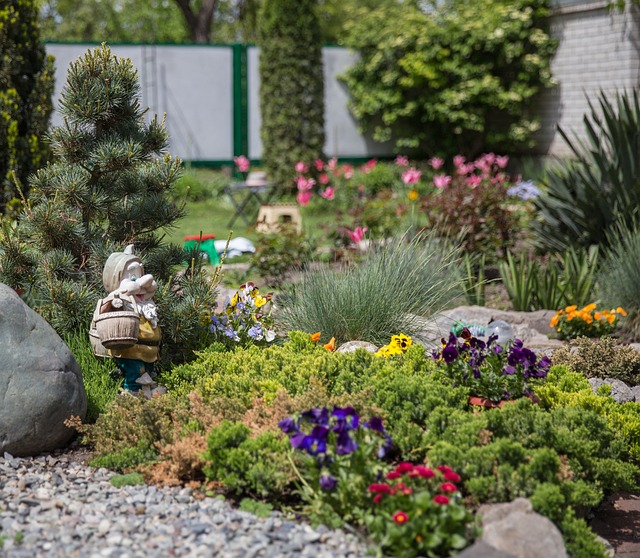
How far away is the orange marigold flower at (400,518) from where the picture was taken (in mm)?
2812

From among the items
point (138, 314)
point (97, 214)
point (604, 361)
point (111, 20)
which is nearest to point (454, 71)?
point (604, 361)

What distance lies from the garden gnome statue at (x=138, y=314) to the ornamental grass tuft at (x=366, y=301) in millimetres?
1266

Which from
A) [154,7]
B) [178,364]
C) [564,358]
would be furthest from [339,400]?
[154,7]

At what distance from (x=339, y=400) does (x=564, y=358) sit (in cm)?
188

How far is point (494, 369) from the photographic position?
3.94m

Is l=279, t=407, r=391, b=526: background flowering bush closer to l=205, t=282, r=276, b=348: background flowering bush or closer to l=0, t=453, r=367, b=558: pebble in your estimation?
l=0, t=453, r=367, b=558: pebble

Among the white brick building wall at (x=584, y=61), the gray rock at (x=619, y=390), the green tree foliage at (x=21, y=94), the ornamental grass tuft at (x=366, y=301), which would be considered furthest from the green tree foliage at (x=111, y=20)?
the gray rock at (x=619, y=390)

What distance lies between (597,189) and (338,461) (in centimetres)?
494

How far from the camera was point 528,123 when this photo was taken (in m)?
14.1

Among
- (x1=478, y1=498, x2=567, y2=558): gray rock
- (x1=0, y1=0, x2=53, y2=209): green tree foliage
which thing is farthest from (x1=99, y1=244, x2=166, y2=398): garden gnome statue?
(x1=0, y1=0, x2=53, y2=209): green tree foliage

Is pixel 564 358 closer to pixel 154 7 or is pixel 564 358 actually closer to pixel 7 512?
pixel 7 512

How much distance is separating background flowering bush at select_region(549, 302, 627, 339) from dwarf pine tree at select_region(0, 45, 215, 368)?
2584 mm

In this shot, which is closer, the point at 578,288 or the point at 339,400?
the point at 339,400

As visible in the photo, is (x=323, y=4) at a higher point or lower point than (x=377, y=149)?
higher
